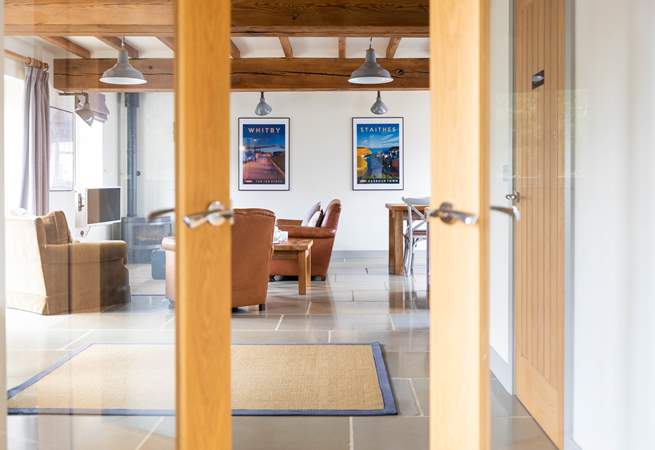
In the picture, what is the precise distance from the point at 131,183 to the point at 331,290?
4.86 metres

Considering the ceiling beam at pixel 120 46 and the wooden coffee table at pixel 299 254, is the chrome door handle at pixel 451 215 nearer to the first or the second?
the ceiling beam at pixel 120 46

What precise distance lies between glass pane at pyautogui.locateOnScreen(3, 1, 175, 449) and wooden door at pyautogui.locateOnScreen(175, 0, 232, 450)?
212mm

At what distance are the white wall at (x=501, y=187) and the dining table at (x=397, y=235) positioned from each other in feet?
16.2

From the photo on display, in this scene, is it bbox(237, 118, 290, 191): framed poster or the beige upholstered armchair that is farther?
bbox(237, 118, 290, 191): framed poster

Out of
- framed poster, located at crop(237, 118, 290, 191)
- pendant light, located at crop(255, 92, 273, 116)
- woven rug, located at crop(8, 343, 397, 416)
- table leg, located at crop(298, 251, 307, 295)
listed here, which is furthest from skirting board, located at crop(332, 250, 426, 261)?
woven rug, located at crop(8, 343, 397, 416)

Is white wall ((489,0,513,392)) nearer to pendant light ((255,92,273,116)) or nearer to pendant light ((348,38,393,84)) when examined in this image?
pendant light ((348,38,393,84))

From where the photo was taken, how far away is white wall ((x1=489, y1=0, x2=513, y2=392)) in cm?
303

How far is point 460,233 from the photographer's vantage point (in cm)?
192

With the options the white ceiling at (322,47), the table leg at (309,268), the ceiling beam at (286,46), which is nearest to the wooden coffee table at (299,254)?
the table leg at (309,268)

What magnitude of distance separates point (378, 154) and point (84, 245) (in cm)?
A: 871

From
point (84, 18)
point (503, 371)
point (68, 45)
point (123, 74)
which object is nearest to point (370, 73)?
point (503, 371)

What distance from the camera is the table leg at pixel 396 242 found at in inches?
329

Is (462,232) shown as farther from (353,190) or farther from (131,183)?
(353,190)

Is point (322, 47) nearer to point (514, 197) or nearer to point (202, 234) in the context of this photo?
point (514, 197)
